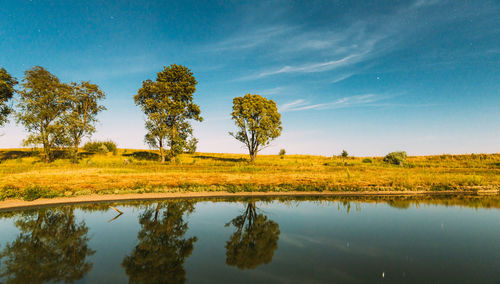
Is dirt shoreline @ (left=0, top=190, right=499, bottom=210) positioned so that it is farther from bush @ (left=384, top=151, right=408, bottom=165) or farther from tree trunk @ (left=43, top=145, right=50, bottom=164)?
tree trunk @ (left=43, top=145, right=50, bottom=164)

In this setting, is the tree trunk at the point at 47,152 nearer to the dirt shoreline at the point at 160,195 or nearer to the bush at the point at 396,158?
the dirt shoreline at the point at 160,195

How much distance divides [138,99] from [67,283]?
41279 mm

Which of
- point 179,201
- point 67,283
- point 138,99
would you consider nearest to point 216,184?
point 179,201

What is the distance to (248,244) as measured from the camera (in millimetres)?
7957

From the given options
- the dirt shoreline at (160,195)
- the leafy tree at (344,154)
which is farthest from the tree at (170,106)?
the leafy tree at (344,154)

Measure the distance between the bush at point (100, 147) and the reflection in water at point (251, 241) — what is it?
47.9 meters

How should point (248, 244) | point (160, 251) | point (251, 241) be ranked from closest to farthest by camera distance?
point (160, 251), point (248, 244), point (251, 241)

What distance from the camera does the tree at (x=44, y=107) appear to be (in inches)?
1439

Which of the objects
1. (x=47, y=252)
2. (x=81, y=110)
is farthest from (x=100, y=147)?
(x=47, y=252)

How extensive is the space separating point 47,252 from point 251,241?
6.31 m

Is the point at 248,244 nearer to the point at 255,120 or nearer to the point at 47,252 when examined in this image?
the point at 47,252

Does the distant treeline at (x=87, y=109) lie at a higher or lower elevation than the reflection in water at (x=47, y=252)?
higher

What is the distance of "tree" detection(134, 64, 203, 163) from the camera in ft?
130

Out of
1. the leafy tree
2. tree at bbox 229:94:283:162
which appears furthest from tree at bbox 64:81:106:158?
the leafy tree
